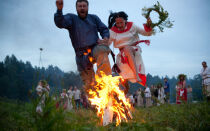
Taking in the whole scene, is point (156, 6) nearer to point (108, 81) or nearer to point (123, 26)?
point (123, 26)

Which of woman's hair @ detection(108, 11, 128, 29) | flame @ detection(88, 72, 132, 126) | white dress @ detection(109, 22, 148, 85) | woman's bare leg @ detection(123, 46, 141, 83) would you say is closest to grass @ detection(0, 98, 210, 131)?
flame @ detection(88, 72, 132, 126)

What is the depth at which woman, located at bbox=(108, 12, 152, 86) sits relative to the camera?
5055 mm

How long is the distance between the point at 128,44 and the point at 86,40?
1669 millimetres

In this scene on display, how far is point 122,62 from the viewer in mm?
5324

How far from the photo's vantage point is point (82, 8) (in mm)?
4191

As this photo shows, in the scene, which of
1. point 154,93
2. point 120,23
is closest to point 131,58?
point 120,23

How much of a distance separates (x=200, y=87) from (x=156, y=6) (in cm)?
247

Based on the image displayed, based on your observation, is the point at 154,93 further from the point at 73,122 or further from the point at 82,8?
the point at 73,122

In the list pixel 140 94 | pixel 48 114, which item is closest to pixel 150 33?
pixel 48 114

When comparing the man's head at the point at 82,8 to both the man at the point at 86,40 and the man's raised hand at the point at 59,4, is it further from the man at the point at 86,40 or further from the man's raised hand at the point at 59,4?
the man's raised hand at the point at 59,4

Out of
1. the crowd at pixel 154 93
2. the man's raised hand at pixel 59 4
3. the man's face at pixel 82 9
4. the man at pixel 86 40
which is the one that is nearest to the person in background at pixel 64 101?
the crowd at pixel 154 93

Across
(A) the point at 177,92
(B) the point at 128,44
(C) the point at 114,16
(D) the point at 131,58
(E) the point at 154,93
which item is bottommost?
(E) the point at 154,93

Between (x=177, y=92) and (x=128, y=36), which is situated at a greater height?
(x=128, y=36)

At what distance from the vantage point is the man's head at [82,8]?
4180 millimetres
